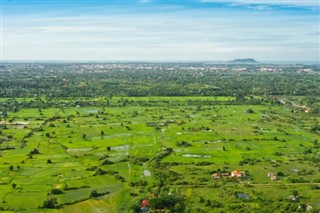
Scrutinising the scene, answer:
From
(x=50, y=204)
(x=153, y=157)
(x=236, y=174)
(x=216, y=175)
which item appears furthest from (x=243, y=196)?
(x=50, y=204)

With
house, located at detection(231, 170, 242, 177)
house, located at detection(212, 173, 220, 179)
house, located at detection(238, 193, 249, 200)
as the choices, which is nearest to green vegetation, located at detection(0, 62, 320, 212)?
house, located at detection(238, 193, 249, 200)

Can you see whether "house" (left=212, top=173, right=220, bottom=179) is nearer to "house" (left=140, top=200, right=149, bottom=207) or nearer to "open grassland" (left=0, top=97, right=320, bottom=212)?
"open grassland" (left=0, top=97, right=320, bottom=212)

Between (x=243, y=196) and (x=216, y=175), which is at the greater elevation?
(x=216, y=175)

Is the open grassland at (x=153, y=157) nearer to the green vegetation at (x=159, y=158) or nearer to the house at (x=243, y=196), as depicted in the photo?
the green vegetation at (x=159, y=158)

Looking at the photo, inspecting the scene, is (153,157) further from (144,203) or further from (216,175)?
(144,203)

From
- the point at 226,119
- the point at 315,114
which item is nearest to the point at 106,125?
the point at 226,119

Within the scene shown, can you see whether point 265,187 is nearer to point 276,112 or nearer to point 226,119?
point 226,119

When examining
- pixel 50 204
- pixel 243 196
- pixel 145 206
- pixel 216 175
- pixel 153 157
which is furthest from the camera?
pixel 153 157
